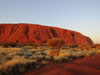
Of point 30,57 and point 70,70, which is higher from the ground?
point 70,70

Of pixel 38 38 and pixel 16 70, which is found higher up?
pixel 16 70

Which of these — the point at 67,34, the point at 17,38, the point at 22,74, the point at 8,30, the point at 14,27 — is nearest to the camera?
the point at 22,74

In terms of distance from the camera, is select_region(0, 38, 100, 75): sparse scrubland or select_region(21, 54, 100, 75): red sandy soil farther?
select_region(0, 38, 100, 75): sparse scrubland

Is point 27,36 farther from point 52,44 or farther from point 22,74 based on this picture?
point 22,74

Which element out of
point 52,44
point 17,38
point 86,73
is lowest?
point 17,38

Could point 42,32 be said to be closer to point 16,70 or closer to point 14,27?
point 14,27

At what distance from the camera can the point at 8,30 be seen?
51.3 meters

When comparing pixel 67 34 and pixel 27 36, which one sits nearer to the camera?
pixel 27 36

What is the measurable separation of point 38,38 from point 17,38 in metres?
11.8

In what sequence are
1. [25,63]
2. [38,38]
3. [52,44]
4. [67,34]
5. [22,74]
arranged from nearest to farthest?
[22,74] < [25,63] < [52,44] < [38,38] < [67,34]

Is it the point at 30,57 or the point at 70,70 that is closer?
the point at 70,70

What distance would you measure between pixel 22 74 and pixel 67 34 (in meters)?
61.9

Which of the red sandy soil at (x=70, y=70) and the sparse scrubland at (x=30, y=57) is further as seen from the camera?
the sparse scrubland at (x=30, y=57)

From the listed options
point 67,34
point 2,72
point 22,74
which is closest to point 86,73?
point 22,74
